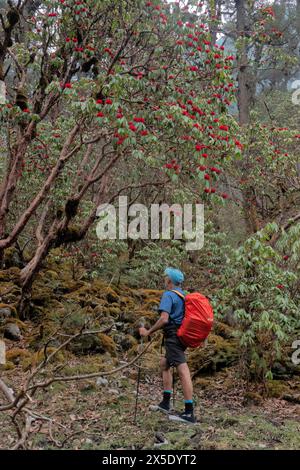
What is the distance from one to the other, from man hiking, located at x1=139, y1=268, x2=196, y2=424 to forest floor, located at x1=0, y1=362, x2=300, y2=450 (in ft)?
0.60

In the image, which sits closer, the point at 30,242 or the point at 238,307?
the point at 238,307

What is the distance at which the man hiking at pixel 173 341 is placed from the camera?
18.1 feet

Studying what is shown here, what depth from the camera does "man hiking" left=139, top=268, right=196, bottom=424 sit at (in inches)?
217

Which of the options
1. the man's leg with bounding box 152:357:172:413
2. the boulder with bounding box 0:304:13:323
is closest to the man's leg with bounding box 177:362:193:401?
the man's leg with bounding box 152:357:172:413

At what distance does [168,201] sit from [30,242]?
416 cm

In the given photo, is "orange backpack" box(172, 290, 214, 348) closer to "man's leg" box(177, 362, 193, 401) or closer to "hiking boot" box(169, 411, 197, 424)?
"man's leg" box(177, 362, 193, 401)

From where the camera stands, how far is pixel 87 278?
41.2ft

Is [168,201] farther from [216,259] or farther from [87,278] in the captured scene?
[87,278]

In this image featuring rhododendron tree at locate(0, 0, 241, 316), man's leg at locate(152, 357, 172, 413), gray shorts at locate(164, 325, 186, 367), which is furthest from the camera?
rhododendron tree at locate(0, 0, 241, 316)

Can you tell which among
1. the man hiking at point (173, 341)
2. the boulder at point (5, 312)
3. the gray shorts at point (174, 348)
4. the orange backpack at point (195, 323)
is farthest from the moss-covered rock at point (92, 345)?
the orange backpack at point (195, 323)

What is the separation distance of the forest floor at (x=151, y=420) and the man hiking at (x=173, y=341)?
0.60ft

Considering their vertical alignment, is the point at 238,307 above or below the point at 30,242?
below

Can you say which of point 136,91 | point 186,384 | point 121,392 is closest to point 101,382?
point 121,392

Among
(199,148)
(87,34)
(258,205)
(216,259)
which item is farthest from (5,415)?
(258,205)
